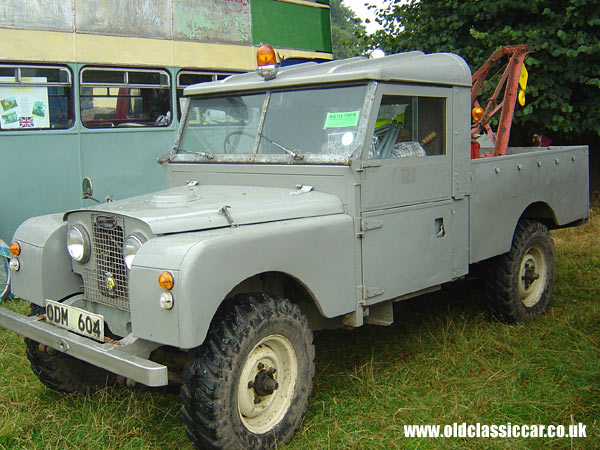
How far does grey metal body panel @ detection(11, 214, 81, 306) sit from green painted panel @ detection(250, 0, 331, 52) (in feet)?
16.0

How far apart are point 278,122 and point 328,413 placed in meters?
1.83

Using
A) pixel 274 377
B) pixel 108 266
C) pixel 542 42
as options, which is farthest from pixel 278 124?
pixel 542 42

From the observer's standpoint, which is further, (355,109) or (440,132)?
(440,132)

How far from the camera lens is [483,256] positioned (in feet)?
16.3

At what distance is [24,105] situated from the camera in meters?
6.39

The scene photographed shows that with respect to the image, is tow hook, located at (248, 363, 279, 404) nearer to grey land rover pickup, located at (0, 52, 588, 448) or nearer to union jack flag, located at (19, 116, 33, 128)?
grey land rover pickup, located at (0, 52, 588, 448)

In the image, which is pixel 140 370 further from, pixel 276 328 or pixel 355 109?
pixel 355 109

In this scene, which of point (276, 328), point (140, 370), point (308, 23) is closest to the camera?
point (140, 370)

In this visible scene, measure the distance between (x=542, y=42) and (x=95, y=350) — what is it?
7.61m

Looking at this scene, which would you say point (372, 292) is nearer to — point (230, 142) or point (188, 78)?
point (230, 142)

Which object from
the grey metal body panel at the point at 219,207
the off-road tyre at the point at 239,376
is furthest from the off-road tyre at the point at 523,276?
the off-road tyre at the point at 239,376

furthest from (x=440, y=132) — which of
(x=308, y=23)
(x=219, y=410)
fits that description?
(x=308, y=23)

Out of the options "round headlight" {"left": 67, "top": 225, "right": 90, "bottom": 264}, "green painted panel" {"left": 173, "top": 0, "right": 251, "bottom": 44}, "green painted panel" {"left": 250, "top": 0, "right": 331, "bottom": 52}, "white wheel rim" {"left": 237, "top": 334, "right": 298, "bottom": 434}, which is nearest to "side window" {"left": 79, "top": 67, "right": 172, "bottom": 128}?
"green painted panel" {"left": 173, "top": 0, "right": 251, "bottom": 44}

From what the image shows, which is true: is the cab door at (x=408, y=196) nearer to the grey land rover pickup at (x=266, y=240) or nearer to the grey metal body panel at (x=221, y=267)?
the grey land rover pickup at (x=266, y=240)
